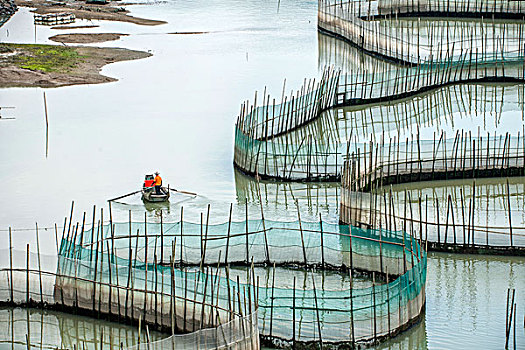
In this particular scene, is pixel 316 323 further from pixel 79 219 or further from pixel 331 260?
pixel 79 219

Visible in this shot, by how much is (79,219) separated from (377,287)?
34.9 ft

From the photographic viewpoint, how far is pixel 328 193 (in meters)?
26.3

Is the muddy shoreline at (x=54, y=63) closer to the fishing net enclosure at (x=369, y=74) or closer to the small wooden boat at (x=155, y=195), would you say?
the fishing net enclosure at (x=369, y=74)

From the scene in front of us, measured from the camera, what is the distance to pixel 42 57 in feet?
154

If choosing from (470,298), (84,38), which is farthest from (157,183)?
(84,38)

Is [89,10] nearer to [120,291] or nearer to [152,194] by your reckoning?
[152,194]

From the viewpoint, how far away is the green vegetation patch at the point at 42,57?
44875mm

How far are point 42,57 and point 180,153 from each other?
60.9 feet

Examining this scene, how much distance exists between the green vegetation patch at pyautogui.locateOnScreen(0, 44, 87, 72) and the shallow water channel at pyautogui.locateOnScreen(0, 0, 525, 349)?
2415mm

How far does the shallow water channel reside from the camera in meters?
19.3

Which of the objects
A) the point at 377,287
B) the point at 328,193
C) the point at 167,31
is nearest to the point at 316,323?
the point at 377,287

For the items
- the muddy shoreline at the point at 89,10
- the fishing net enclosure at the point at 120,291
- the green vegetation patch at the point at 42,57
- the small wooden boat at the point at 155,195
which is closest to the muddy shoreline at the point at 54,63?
the green vegetation patch at the point at 42,57

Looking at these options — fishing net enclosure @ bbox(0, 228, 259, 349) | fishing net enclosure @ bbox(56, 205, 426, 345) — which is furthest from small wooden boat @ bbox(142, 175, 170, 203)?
fishing net enclosure @ bbox(0, 228, 259, 349)

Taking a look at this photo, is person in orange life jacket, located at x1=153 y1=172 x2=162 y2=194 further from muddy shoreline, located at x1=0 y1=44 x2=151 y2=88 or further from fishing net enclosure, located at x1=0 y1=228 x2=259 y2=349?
muddy shoreline, located at x1=0 y1=44 x2=151 y2=88
